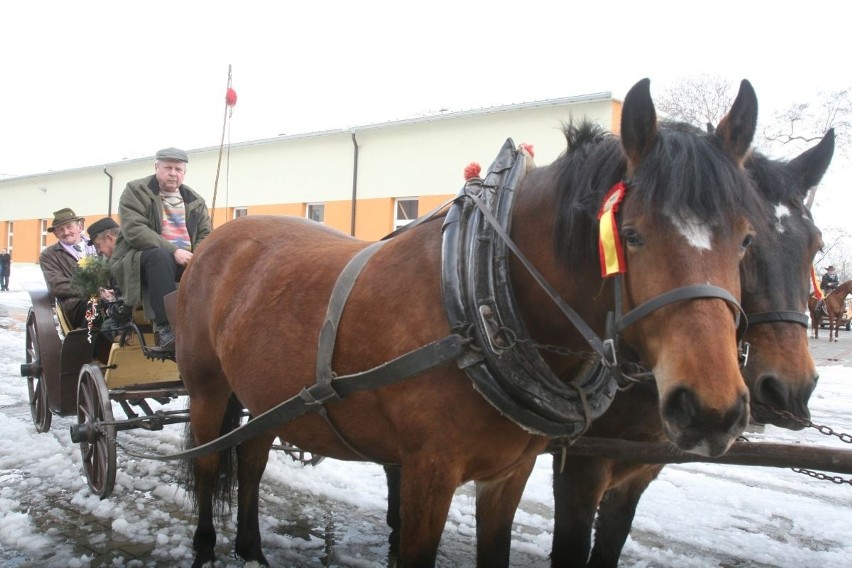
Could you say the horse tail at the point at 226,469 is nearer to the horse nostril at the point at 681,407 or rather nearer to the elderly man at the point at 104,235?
the horse nostril at the point at 681,407

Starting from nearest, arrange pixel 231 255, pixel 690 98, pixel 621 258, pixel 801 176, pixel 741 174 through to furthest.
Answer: pixel 621 258 → pixel 741 174 → pixel 801 176 → pixel 231 255 → pixel 690 98

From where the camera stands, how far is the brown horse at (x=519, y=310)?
1468mm

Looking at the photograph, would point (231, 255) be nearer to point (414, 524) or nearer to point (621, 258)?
point (414, 524)

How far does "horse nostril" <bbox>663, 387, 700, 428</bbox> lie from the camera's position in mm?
1405

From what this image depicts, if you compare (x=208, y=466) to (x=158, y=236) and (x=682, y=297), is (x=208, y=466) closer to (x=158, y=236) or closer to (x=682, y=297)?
(x=158, y=236)

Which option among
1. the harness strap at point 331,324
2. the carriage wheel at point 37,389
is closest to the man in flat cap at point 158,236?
the carriage wheel at point 37,389

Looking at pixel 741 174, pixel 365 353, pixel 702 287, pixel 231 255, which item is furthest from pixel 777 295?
pixel 231 255

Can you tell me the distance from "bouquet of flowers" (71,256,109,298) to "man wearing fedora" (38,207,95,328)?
13 centimetres

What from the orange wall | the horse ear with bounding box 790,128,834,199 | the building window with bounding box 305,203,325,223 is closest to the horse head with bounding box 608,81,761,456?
the horse ear with bounding box 790,128,834,199

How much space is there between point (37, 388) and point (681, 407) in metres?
5.07

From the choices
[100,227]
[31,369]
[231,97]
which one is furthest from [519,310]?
[100,227]

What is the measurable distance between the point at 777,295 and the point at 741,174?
579 millimetres

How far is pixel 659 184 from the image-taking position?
1565 millimetres

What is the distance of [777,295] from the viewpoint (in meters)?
2.07
